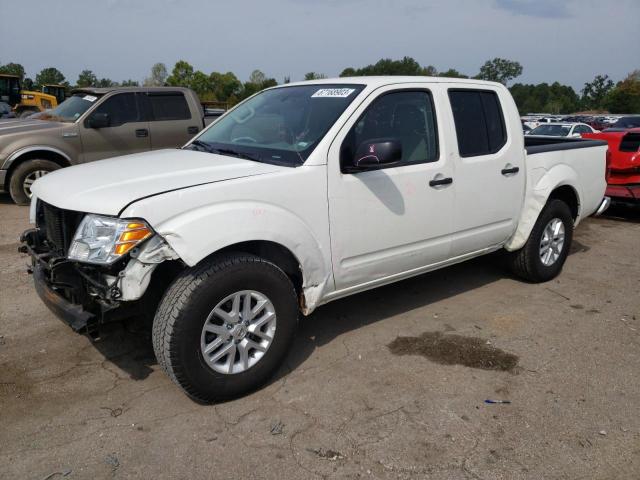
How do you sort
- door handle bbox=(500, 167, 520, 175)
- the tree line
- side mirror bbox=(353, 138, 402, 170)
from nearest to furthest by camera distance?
side mirror bbox=(353, 138, 402, 170), door handle bbox=(500, 167, 520, 175), the tree line

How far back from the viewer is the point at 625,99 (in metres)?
78.9

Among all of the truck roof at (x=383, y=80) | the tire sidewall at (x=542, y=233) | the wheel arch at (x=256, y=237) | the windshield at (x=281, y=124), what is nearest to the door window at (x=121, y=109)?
the windshield at (x=281, y=124)

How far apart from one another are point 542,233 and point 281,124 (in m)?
2.70

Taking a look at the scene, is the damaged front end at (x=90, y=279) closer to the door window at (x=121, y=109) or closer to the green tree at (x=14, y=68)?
the door window at (x=121, y=109)

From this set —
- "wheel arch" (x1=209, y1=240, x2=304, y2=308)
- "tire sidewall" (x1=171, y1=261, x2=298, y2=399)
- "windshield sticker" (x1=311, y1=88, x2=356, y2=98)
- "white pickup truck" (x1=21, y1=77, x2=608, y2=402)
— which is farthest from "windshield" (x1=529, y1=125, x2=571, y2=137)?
"tire sidewall" (x1=171, y1=261, x2=298, y2=399)

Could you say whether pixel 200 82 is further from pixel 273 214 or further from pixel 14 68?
pixel 273 214

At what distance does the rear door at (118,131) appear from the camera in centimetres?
836

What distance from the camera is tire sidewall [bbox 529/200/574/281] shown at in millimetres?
4902

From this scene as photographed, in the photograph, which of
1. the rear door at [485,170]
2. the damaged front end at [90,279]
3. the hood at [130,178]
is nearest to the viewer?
the damaged front end at [90,279]

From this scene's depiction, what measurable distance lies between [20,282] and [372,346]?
337cm

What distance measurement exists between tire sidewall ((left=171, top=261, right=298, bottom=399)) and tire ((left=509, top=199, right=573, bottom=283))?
8.69 feet

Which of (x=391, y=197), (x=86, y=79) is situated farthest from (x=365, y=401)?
(x=86, y=79)

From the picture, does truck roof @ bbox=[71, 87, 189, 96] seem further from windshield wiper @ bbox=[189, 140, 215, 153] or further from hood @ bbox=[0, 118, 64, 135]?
windshield wiper @ bbox=[189, 140, 215, 153]

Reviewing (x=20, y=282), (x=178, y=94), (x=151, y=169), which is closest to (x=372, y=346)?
(x=151, y=169)
